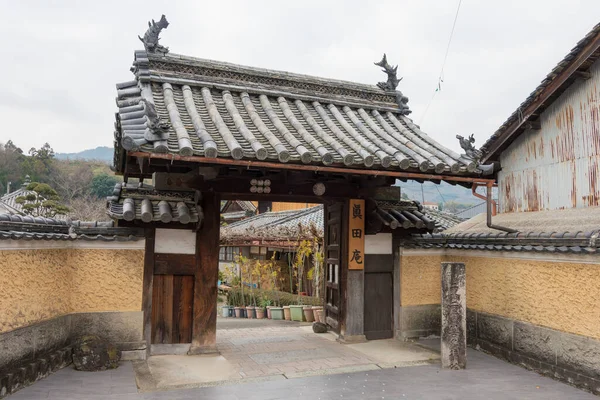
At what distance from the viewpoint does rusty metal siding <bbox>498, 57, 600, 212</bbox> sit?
29.8 ft

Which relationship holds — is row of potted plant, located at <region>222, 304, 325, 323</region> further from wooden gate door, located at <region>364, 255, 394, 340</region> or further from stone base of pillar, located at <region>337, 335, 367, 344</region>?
stone base of pillar, located at <region>337, 335, 367, 344</region>

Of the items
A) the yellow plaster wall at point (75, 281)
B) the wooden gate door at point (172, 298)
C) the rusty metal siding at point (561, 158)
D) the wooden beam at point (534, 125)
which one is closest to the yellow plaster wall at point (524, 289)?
the rusty metal siding at point (561, 158)

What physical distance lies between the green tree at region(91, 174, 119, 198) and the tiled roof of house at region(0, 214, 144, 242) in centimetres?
4710

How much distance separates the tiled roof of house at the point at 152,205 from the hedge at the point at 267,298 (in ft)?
28.4

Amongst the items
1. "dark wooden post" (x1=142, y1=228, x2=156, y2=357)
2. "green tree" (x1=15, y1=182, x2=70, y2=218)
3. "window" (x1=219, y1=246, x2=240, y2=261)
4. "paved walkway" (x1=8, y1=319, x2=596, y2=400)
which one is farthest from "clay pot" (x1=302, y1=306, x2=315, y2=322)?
"green tree" (x1=15, y1=182, x2=70, y2=218)

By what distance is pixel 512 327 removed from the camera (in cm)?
780

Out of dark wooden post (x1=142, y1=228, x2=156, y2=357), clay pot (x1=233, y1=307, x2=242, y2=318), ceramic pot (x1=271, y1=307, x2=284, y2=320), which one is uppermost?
dark wooden post (x1=142, y1=228, x2=156, y2=357)

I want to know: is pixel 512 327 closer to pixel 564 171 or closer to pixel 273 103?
pixel 564 171

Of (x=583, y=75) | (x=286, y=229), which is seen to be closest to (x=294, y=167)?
(x=583, y=75)

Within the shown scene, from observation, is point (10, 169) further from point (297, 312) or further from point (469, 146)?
point (469, 146)

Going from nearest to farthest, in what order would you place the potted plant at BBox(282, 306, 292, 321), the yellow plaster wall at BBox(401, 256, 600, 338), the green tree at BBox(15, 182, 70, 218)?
the yellow plaster wall at BBox(401, 256, 600, 338), the potted plant at BBox(282, 306, 292, 321), the green tree at BBox(15, 182, 70, 218)

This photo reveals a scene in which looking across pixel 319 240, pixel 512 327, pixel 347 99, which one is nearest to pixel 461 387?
pixel 512 327

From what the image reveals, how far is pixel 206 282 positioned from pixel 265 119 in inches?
→ 124

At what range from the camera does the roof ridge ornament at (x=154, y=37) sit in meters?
9.16
